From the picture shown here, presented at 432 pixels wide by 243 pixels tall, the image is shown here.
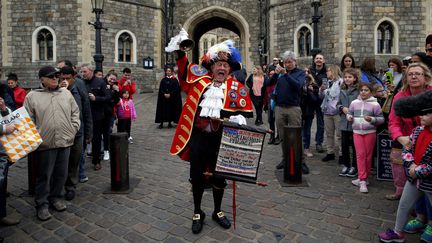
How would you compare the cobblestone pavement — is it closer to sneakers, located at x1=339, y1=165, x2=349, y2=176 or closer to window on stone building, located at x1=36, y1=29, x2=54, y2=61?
sneakers, located at x1=339, y1=165, x2=349, y2=176

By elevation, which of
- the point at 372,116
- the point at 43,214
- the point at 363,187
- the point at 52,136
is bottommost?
the point at 43,214

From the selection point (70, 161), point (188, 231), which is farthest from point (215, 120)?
point (70, 161)

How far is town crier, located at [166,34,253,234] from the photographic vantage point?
345 centimetres

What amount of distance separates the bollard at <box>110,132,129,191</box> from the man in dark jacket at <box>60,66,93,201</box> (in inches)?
18.0

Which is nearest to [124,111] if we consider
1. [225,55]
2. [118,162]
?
[118,162]

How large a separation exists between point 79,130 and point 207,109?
232 centimetres

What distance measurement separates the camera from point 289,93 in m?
5.62

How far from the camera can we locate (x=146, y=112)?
13.8m

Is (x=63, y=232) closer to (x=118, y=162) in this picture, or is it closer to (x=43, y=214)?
(x=43, y=214)

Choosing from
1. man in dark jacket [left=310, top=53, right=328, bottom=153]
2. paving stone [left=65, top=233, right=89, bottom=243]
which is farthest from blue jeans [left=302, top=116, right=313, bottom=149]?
A: paving stone [left=65, top=233, right=89, bottom=243]

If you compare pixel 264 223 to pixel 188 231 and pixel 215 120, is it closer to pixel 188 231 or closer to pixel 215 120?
pixel 188 231

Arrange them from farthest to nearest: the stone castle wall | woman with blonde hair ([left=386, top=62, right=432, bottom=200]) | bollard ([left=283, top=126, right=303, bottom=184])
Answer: the stone castle wall
bollard ([left=283, top=126, right=303, bottom=184])
woman with blonde hair ([left=386, top=62, right=432, bottom=200])

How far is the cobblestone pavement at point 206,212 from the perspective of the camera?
3.41 meters

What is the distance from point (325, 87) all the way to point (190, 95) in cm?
376
